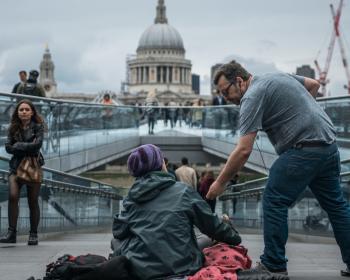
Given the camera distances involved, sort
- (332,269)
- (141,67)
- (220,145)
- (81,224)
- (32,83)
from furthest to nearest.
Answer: (141,67) < (220,145) < (32,83) < (81,224) < (332,269)

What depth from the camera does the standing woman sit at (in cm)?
834

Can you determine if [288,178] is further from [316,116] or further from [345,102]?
[345,102]

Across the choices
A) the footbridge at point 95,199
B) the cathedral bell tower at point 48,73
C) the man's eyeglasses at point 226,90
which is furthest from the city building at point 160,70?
the man's eyeglasses at point 226,90

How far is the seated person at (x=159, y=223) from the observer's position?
5.14 meters

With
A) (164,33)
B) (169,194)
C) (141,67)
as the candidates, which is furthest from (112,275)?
(164,33)

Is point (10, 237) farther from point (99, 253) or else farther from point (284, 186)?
point (284, 186)

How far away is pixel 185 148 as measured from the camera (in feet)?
116

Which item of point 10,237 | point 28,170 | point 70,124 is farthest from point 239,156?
point 70,124

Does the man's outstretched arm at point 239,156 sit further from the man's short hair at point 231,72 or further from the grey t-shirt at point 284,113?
the man's short hair at point 231,72

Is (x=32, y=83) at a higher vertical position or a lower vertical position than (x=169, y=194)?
higher

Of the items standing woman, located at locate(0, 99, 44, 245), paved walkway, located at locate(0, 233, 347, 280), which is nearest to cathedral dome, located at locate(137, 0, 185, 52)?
standing woman, located at locate(0, 99, 44, 245)

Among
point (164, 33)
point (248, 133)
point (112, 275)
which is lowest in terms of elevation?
point (112, 275)

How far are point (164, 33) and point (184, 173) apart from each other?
151750mm

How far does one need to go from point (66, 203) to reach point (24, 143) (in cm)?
438
